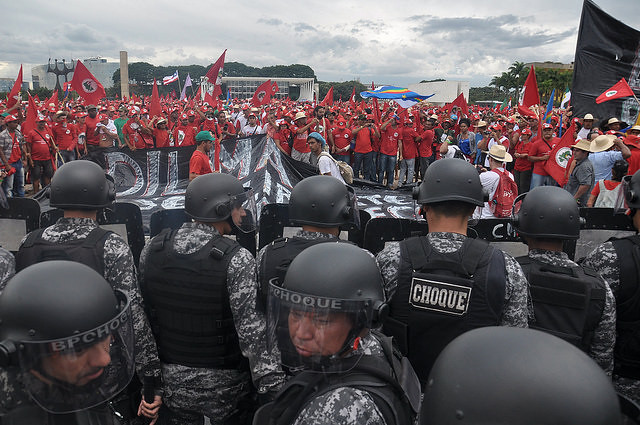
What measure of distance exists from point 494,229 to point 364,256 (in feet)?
10.1

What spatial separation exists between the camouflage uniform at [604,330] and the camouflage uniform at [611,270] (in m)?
0.27

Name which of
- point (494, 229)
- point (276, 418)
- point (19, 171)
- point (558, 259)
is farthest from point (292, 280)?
point (19, 171)

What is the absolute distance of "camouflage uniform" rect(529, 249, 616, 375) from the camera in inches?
96.7

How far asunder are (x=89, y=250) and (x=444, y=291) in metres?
2.00

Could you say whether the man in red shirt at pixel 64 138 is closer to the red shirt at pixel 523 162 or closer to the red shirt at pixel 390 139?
the red shirt at pixel 390 139

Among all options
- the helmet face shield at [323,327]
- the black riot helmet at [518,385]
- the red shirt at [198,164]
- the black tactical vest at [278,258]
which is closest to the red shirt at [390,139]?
the red shirt at [198,164]

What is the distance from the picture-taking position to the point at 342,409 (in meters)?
1.27

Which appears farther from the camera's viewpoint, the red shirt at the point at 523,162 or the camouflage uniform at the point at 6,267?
the red shirt at the point at 523,162

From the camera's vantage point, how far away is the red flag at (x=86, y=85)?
37.8 feet

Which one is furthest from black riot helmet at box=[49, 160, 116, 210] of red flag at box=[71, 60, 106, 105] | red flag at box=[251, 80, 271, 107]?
red flag at box=[251, 80, 271, 107]

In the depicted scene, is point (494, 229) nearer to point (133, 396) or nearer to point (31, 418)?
point (133, 396)

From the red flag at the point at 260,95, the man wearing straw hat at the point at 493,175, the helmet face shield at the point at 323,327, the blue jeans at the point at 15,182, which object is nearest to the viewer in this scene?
the helmet face shield at the point at 323,327

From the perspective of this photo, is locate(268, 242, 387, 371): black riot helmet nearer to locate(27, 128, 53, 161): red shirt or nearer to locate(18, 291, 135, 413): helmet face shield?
locate(18, 291, 135, 413): helmet face shield

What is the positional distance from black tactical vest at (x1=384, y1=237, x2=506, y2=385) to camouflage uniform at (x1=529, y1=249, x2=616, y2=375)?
0.59 m
